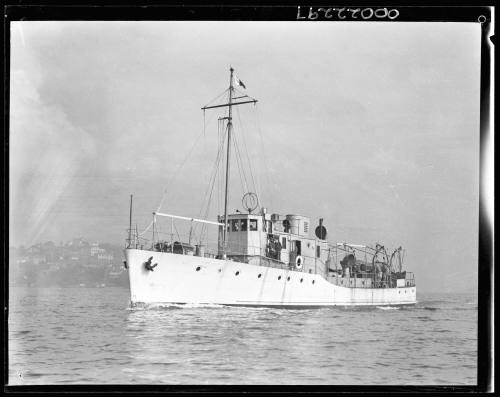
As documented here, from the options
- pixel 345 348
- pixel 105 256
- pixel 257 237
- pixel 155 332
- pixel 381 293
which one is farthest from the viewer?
Answer: pixel 381 293

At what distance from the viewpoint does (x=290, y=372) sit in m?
13.8

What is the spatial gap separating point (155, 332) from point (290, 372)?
526 centimetres

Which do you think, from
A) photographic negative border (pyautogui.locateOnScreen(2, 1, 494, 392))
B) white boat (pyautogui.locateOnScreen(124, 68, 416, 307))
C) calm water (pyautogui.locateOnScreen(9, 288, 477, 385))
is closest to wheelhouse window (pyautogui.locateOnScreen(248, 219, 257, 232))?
white boat (pyautogui.locateOnScreen(124, 68, 416, 307))

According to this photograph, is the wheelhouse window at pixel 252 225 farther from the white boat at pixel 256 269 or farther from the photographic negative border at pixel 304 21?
the photographic negative border at pixel 304 21

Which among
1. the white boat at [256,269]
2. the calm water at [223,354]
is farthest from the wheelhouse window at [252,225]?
the calm water at [223,354]

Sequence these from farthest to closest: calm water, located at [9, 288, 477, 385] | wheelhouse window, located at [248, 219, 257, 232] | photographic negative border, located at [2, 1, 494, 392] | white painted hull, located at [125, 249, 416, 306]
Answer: wheelhouse window, located at [248, 219, 257, 232] < white painted hull, located at [125, 249, 416, 306] < calm water, located at [9, 288, 477, 385] < photographic negative border, located at [2, 1, 494, 392]

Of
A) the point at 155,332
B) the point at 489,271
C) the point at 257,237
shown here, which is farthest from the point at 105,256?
the point at 257,237

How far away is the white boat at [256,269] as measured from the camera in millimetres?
26422

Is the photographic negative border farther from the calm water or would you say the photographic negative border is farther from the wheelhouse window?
the wheelhouse window

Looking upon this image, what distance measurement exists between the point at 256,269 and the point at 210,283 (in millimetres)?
3512

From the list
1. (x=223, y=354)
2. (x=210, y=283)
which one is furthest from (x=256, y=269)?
(x=223, y=354)

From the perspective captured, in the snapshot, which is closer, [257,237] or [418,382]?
[418,382]

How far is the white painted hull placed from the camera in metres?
26.3
